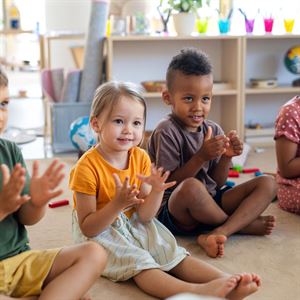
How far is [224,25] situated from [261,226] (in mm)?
1708

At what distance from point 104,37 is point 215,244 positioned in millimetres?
1706

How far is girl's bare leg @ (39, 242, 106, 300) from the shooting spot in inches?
41.8

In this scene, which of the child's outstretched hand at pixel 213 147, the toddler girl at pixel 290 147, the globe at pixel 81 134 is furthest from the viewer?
the globe at pixel 81 134

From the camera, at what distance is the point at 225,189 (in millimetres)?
1649

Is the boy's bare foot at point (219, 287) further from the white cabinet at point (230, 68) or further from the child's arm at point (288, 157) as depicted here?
the white cabinet at point (230, 68)

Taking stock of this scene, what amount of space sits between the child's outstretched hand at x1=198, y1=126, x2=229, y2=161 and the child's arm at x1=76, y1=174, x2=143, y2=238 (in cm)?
27

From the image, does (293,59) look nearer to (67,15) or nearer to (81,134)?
(81,134)

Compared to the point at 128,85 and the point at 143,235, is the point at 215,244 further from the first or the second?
the point at 128,85

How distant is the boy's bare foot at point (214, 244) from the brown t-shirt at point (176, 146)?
0.56ft

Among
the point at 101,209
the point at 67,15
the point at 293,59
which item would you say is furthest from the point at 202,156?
the point at 67,15

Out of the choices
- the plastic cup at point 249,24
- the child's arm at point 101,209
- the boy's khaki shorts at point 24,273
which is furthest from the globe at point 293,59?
the boy's khaki shorts at point 24,273

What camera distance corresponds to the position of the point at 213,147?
1.43 m

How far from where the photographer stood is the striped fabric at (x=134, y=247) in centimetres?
125

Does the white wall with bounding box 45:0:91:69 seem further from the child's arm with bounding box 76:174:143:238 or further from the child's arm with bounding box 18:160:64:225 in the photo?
the child's arm with bounding box 18:160:64:225
